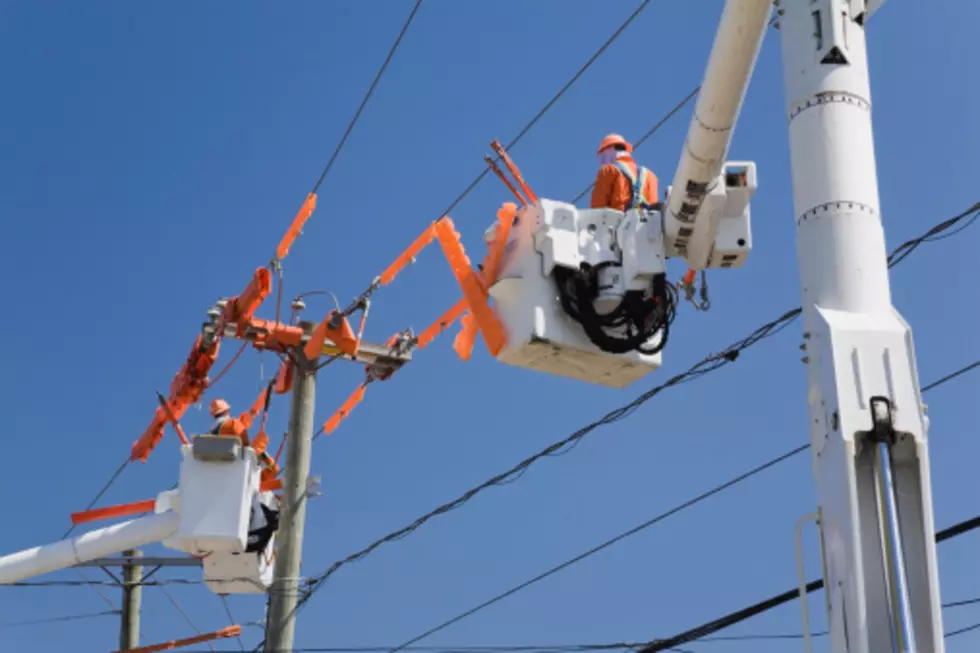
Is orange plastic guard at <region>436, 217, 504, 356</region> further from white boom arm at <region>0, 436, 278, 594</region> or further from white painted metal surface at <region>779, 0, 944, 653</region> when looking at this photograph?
white boom arm at <region>0, 436, 278, 594</region>

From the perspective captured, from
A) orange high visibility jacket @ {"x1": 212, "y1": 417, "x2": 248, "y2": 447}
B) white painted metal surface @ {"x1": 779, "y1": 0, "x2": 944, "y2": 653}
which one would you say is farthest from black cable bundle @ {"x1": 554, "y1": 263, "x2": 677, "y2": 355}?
orange high visibility jacket @ {"x1": 212, "y1": 417, "x2": 248, "y2": 447}

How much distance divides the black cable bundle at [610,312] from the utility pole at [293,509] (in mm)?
5240

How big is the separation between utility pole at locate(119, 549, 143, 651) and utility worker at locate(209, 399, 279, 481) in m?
4.38

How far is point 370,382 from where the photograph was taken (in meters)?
14.9

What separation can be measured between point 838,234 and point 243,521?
8.53 metres

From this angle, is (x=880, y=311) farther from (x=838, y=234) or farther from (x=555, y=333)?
(x=555, y=333)

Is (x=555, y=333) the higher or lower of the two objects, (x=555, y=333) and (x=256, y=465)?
the lower

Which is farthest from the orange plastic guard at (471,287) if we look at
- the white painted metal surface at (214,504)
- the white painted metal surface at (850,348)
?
the white painted metal surface at (214,504)

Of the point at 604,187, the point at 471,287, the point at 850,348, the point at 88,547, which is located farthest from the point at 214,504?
the point at 850,348

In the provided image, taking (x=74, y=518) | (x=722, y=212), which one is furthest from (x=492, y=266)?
(x=74, y=518)

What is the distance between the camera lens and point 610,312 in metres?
9.38

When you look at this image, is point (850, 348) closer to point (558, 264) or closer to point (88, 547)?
point (558, 264)

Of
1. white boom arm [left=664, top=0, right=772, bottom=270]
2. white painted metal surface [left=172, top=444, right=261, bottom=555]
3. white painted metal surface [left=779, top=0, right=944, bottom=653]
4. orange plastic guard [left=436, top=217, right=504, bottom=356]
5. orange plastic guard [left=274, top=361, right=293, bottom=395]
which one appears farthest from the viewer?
orange plastic guard [left=274, top=361, right=293, bottom=395]

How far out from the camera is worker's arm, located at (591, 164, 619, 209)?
994cm
